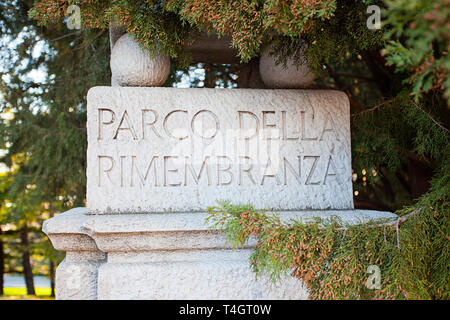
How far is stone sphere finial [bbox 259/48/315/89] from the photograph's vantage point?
7.20ft

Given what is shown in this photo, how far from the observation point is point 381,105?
2480mm

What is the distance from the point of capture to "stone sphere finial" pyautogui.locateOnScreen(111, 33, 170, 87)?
2.03 meters

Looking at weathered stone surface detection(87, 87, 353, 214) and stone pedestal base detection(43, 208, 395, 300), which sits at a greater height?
weathered stone surface detection(87, 87, 353, 214)

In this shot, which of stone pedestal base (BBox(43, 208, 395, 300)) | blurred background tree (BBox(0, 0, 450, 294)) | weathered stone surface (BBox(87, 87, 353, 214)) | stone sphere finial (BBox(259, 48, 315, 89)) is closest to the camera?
blurred background tree (BBox(0, 0, 450, 294))

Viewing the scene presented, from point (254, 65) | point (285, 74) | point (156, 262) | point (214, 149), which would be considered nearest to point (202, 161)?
point (214, 149)

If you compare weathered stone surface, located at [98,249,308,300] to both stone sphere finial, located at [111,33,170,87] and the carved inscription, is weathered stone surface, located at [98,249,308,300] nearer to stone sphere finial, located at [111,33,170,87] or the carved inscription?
the carved inscription

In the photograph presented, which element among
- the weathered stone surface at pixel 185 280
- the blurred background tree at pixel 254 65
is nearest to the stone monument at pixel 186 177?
the weathered stone surface at pixel 185 280

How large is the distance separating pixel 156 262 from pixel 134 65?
104cm

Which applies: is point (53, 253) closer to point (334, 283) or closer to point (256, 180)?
point (256, 180)

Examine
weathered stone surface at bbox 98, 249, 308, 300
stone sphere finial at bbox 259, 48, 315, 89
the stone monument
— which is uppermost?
stone sphere finial at bbox 259, 48, 315, 89

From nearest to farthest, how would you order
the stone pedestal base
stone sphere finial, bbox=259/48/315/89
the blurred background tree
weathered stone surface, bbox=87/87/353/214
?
the blurred background tree < the stone pedestal base < weathered stone surface, bbox=87/87/353/214 < stone sphere finial, bbox=259/48/315/89

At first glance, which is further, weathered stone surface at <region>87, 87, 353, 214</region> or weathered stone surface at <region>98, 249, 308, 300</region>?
weathered stone surface at <region>87, 87, 353, 214</region>

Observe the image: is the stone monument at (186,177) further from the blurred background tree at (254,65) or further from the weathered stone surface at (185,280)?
the blurred background tree at (254,65)

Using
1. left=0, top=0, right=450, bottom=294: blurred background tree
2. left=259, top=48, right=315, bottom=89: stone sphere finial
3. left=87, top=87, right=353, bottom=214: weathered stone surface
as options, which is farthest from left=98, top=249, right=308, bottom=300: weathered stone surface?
left=259, top=48, right=315, bottom=89: stone sphere finial
